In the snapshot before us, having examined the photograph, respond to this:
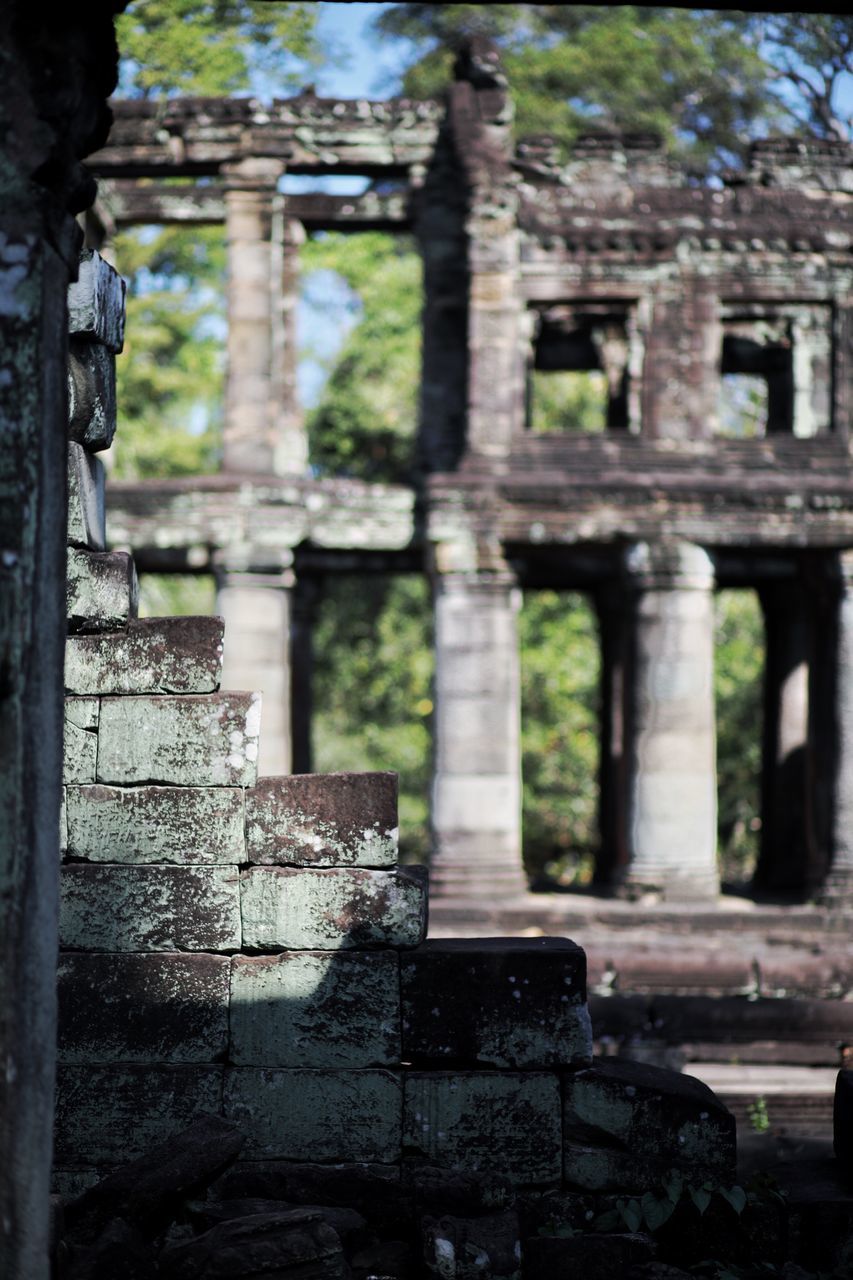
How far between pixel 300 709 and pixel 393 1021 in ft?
38.7

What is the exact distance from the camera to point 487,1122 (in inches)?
214

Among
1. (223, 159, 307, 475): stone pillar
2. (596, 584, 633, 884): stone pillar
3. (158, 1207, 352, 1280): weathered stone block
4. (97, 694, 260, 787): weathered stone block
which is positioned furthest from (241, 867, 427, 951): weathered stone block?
(596, 584, 633, 884): stone pillar

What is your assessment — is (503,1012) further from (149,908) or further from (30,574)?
(30,574)

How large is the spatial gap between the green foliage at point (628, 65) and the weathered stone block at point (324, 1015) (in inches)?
932

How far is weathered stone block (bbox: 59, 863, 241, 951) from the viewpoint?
18.4 feet

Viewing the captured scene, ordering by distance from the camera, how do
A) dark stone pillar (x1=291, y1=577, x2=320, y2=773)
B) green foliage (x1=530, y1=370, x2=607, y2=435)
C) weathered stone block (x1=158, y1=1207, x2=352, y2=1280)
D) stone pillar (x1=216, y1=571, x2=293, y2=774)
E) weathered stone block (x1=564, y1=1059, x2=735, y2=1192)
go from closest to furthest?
weathered stone block (x1=158, y1=1207, x2=352, y2=1280) → weathered stone block (x1=564, y1=1059, x2=735, y2=1192) → stone pillar (x1=216, y1=571, x2=293, y2=774) → dark stone pillar (x1=291, y1=577, x2=320, y2=773) → green foliage (x1=530, y1=370, x2=607, y2=435)

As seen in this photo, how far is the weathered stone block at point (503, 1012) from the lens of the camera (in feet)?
17.9

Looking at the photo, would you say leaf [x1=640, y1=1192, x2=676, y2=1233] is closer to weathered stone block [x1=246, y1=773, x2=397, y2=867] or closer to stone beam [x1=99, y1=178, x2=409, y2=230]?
weathered stone block [x1=246, y1=773, x2=397, y2=867]

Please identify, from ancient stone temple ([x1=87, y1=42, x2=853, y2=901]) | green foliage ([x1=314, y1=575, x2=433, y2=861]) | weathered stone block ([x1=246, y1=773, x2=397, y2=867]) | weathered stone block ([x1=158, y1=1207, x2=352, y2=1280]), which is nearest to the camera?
weathered stone block ([x1=158, y1=1207, x2=352, y2=1280])

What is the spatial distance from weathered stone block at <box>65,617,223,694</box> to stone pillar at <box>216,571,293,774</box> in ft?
30.2

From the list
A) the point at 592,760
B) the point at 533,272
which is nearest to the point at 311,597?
the point at 533,272

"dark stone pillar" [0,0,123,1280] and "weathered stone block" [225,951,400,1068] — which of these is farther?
"weathered stone block" [225,951,400,1068]

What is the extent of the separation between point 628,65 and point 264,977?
25518 millimetres

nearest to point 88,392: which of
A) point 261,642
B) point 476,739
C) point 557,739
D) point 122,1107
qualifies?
point 122,1107
